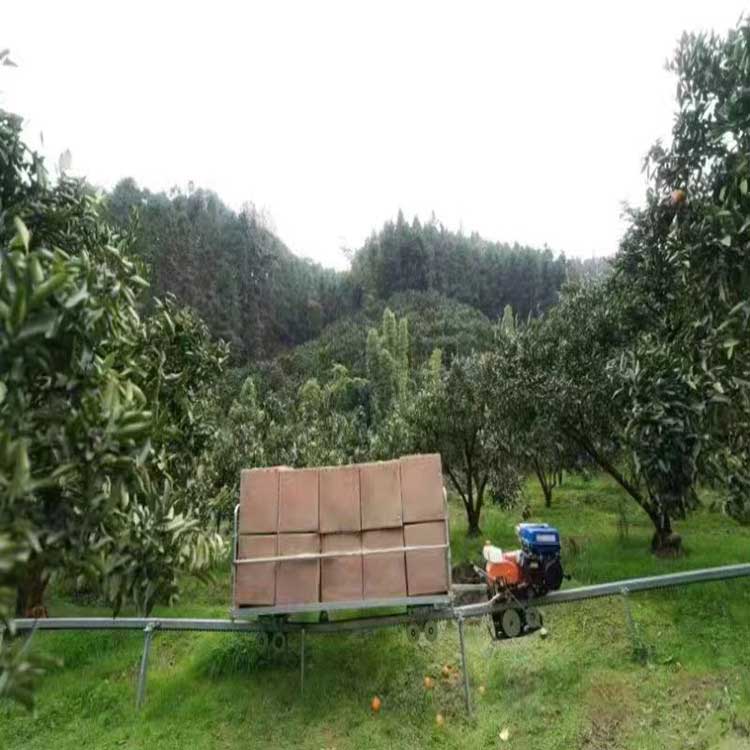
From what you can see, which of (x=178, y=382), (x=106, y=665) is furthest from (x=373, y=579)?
(x=106, y=665)

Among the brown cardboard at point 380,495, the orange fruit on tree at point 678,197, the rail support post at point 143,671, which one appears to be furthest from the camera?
the rail support post at point 143,671

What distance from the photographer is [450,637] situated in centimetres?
1048

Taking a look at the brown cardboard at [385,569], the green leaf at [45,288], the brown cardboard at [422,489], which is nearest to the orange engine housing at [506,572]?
the brown cardboard at [422,489]

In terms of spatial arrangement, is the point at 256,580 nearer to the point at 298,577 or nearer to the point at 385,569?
the point at 298,577

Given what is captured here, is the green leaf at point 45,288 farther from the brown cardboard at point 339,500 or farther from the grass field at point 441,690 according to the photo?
the grass field at point 441,690

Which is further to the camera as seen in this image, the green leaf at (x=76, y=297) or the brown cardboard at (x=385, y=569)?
the brown cardboard at (x=385, y=569)

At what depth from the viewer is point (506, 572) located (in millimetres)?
9625

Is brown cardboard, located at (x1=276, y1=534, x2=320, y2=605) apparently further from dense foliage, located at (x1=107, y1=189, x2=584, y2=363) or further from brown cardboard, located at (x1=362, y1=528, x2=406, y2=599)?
dense foliage, located at (x1=107, y1=189, x2=584, y2=363)

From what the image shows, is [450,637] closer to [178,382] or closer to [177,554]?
[178,382]

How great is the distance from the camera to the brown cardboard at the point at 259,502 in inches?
358

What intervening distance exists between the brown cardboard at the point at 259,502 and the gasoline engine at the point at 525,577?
324 centimetres

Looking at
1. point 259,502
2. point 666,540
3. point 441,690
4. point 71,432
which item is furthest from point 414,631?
point 666,540

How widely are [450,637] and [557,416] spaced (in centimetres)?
771

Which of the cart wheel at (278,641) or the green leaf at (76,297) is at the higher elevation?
the green leaf at (76,297)
